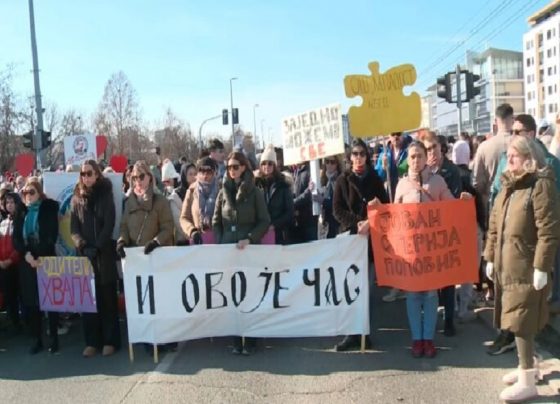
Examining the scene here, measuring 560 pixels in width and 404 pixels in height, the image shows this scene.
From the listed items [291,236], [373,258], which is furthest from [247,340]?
[291,236]

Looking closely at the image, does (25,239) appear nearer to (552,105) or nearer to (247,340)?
(247,340)

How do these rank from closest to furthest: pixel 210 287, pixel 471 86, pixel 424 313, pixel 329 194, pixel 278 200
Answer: pixel 424 313 → pixel 210 287 → pixel 278 200 → pixel 329 194 → pixel 471 86

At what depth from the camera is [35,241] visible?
6723 mm

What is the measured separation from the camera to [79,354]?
6492 mm

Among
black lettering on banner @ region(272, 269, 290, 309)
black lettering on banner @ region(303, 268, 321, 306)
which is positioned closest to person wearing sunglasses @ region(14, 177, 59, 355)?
black lettering on banner @ region(272, 269, 290, 309)

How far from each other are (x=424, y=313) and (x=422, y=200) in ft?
3.40

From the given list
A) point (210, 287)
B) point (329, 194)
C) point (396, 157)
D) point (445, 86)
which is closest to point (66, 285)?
point (210, 287)

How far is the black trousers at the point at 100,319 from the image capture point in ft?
21.3

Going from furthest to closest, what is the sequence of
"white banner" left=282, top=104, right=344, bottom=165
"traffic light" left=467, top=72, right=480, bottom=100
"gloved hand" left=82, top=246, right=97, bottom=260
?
"traffic light" left=467, top=72, right=480, bottom=100
"white banner" left=282, top=104, right=344, bottom=165
"gloved hand" left=82, top=246, right=97, bottom=260

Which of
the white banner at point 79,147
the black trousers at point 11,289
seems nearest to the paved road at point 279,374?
the black trousers at point 11,289

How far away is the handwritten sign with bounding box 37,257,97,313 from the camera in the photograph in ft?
21.4

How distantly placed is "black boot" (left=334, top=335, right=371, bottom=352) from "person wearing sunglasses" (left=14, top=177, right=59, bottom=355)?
9.77 ft

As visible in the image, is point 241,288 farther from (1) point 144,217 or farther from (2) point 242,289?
(1) point 144,217

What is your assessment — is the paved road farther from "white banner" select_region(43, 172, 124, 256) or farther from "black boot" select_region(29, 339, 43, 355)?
"white banner" select_region(43, 172, 124, 256)
